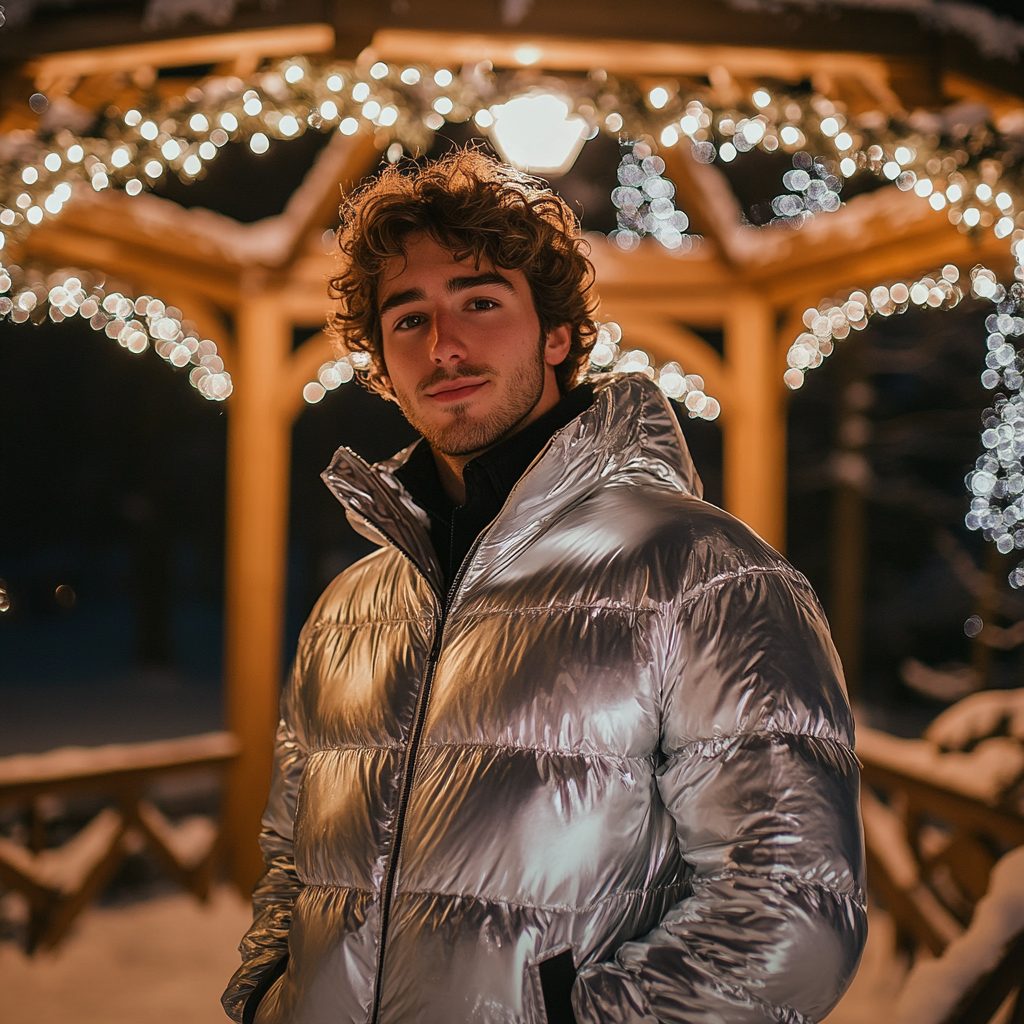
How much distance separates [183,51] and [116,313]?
8.08 feet

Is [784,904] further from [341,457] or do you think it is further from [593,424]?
[341,457]

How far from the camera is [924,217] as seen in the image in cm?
451

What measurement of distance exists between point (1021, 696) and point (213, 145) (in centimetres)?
404

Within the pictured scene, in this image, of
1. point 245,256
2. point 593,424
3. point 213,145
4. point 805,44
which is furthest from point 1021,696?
point 245,256

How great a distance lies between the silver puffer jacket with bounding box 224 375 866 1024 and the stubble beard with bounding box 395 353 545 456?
0.67 ft

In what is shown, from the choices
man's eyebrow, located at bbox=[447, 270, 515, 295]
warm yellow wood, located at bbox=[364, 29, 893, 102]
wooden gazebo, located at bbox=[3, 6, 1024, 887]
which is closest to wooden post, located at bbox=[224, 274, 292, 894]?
wooden gazebo, located at bbox=[3, 6, 1024, 887]

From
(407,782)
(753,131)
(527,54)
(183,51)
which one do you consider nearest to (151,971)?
(407,782)

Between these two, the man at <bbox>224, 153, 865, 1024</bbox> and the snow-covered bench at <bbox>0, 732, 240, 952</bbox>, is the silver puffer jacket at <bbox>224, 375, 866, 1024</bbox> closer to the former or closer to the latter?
the man at <bbox>224, 153, 865, 1024</bbox>

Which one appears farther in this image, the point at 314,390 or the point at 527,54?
the point at 314,390

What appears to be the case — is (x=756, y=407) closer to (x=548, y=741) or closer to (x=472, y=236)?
(x=472, y=236)

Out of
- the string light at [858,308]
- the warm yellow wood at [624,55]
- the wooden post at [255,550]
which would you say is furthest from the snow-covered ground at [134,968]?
the string light at [858,308]

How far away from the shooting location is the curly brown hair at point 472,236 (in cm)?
195

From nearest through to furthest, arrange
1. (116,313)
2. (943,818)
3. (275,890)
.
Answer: (275,890) < (943,818) < (116,313)

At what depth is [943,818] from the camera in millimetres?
4488
